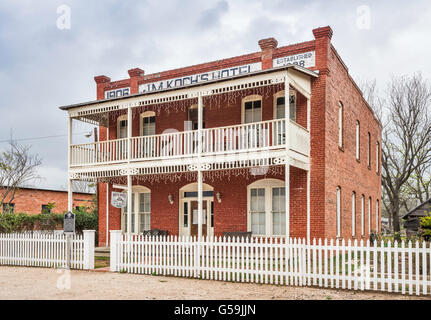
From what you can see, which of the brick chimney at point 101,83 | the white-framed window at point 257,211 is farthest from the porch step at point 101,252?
the brick chimney at point 101,83

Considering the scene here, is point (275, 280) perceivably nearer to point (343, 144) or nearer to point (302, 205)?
point (302, 205)

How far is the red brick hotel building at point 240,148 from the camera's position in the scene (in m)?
14.8

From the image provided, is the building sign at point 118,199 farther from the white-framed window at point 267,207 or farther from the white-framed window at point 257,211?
the white-framed window at point 257,211

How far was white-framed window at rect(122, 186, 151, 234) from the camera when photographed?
62.7 feet

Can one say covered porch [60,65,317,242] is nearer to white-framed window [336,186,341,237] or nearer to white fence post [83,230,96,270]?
white fence post [83,230,96,270]

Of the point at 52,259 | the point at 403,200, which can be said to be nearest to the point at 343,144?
the point at 52,259

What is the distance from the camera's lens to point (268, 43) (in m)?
17.0

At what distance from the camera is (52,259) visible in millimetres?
13547

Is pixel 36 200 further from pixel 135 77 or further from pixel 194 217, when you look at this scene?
pixel 194 217

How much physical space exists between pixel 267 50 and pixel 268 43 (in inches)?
10.0

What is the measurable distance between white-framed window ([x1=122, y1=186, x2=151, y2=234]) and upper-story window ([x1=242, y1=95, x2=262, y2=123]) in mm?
5263

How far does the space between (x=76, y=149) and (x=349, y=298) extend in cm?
1214

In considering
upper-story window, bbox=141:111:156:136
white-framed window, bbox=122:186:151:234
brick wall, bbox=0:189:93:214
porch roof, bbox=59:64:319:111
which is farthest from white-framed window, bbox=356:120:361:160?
brick wall, bbox=0:189:93:214

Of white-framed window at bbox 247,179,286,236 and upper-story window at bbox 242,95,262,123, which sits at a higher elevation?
upper-story window at bbox 242,95,262,123
